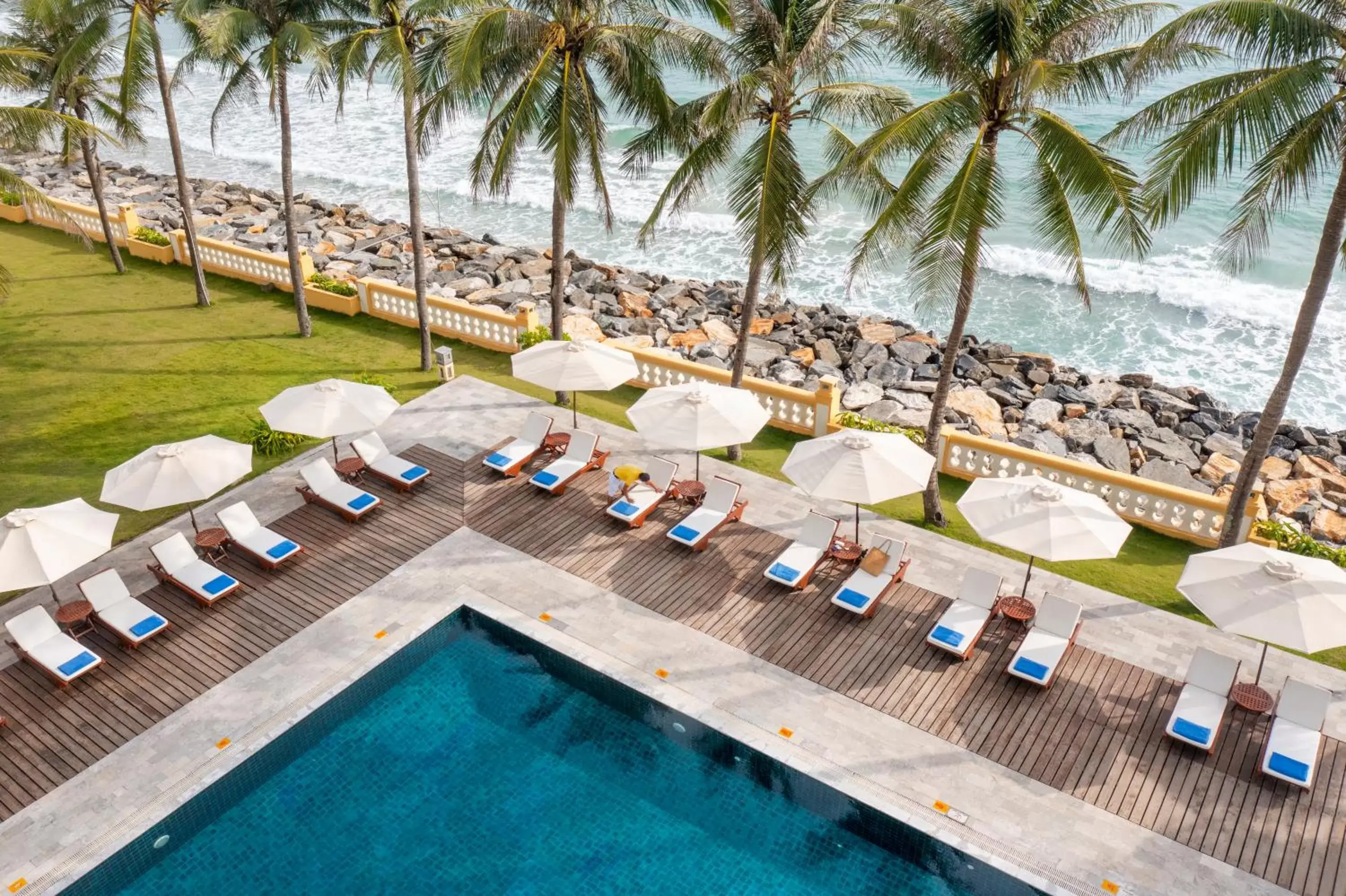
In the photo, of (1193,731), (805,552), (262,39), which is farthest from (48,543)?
(1193,731)

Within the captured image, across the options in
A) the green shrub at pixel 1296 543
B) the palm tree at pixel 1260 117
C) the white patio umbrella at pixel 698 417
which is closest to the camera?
the palm tree at pixel 1260 117

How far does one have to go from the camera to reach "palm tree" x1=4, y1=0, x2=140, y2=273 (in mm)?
19969

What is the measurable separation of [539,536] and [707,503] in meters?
2.84

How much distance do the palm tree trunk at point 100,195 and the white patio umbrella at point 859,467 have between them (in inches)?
870

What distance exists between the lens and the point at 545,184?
47281 mm

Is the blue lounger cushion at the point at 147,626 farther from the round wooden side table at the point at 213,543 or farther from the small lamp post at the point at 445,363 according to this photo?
the small lamp post at the point at 445,363

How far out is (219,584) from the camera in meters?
14.0

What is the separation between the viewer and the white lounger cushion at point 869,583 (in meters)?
13.7

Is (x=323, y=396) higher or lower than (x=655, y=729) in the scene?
higher

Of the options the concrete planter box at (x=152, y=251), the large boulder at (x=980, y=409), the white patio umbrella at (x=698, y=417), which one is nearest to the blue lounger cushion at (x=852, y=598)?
the white patio umbrella at (x=698, y=417)

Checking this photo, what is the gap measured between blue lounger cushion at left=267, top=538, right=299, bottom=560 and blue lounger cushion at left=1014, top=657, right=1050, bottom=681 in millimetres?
10728

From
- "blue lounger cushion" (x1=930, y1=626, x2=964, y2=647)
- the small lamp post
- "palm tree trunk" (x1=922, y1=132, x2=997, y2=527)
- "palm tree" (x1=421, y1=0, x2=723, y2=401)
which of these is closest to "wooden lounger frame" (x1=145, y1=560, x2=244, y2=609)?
the small lamp post

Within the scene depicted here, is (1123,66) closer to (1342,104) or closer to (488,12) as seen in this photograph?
(1342,104)

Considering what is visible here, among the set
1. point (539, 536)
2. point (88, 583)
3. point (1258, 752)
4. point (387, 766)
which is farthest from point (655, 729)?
point (88, 583)
